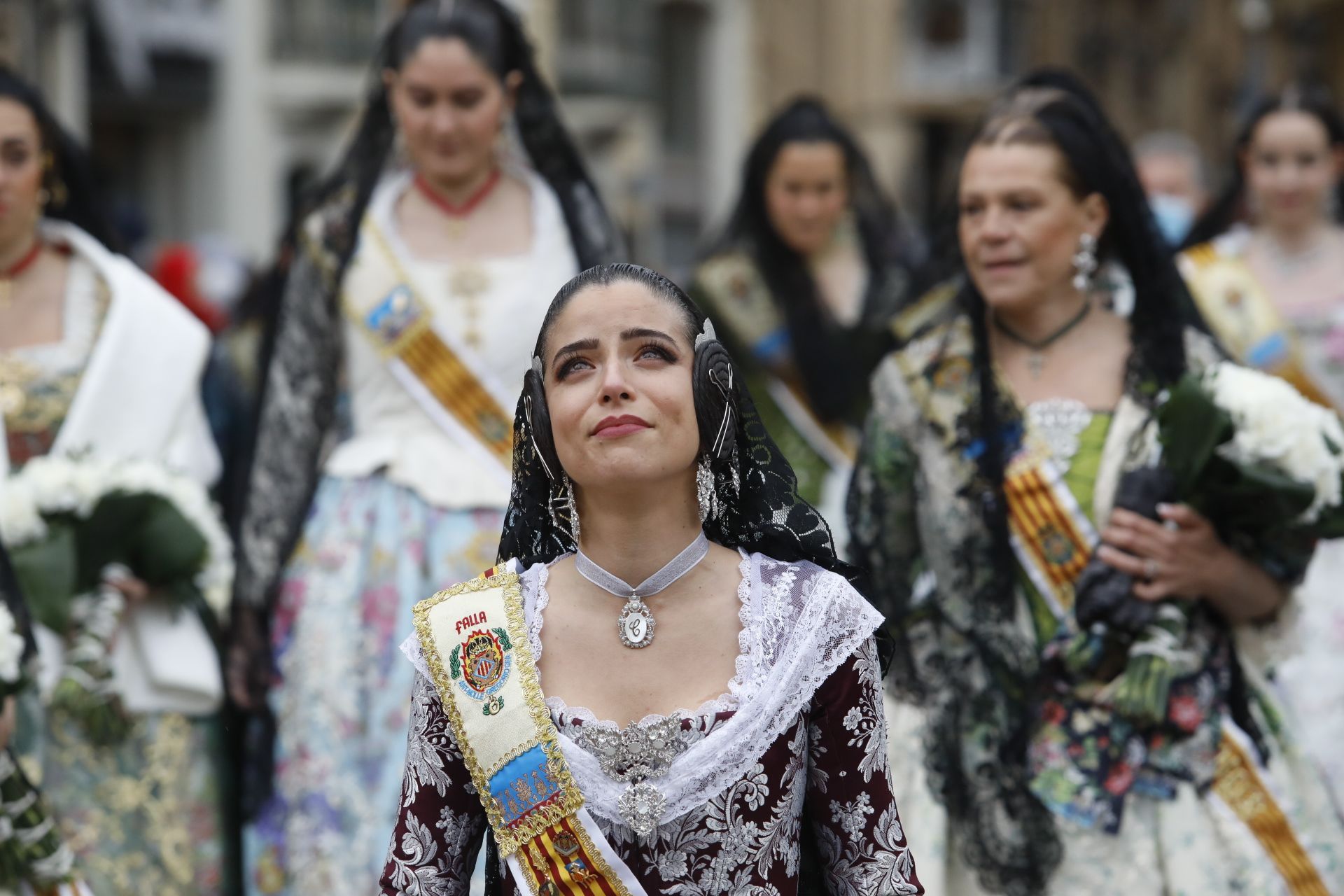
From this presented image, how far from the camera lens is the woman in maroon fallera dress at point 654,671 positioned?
2.89 meters

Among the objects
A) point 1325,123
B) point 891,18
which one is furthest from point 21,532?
point 891,18

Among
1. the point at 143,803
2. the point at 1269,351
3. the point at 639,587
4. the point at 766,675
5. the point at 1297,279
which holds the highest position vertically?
the point at 639,587

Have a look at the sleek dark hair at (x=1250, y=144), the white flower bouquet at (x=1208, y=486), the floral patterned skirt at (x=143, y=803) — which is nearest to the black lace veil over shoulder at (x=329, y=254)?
the floral patterned skirt at (x=143, y=803)

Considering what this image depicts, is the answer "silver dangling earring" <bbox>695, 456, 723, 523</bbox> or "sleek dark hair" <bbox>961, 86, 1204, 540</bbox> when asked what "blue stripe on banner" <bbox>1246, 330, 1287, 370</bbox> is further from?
"silver dangling earring" <bbox>695, 456, 723, 523</bbox>

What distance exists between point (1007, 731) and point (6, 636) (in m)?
2.03

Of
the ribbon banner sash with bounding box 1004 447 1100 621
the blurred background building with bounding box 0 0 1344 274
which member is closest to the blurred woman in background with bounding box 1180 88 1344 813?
the ribbon banner sash with bounding box 1004 447 1100 621

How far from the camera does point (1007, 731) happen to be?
4223mm

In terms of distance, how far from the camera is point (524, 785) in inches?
114

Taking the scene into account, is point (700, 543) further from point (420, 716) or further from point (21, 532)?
point (21, 532)

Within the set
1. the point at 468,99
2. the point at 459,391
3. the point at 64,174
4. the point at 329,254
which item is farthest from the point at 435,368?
the point at 64,174

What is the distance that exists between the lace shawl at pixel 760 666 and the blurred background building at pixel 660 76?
911 centimetres

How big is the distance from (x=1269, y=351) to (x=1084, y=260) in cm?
207

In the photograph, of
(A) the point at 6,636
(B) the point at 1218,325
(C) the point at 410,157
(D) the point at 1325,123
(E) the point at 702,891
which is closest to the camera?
(E) the point at 702,891

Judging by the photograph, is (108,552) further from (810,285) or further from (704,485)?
(810,285)
